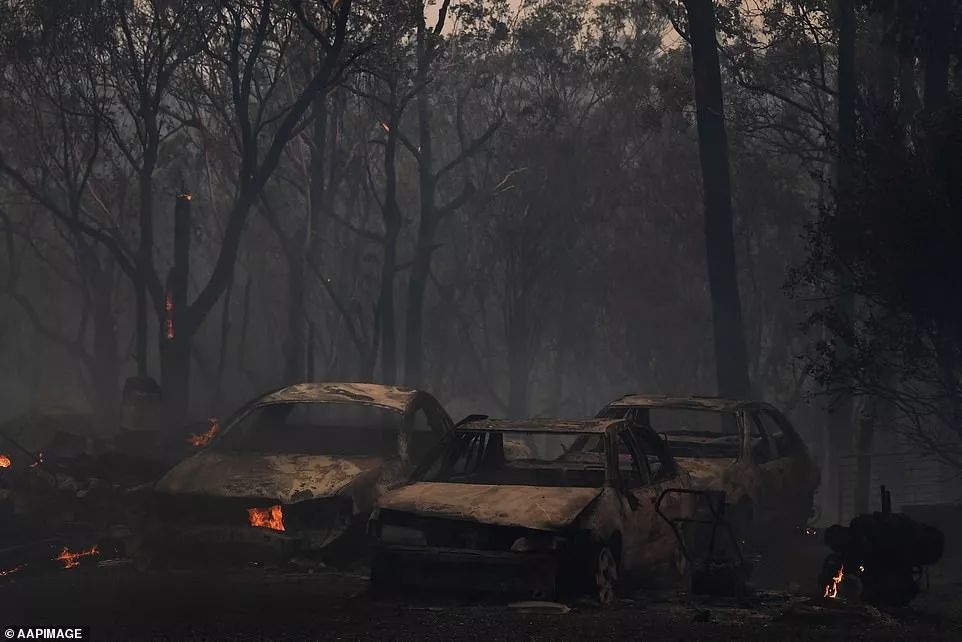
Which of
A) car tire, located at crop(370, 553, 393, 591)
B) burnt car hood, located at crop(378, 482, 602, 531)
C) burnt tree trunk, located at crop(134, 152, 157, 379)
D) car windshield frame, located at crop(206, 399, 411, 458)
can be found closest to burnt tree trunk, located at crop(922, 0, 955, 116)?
car windshield frame, located at crop(206, 399, 411, 458)

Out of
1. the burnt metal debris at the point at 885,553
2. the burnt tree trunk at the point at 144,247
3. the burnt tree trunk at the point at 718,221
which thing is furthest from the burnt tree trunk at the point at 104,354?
the burnt metal debris at the point at 885,553

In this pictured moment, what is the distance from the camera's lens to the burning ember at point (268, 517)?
36.2ft

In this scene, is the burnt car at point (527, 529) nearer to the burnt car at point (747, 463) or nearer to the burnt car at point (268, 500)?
the burnt car at point (268, 500)

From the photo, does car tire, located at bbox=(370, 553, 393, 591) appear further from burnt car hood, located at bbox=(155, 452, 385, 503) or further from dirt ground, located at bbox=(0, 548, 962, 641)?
burnt car hood, located at bbox=(155, 452, 385, 503)

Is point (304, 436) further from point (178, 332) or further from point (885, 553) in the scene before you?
point (178, 332)

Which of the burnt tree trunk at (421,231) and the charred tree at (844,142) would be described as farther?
the burnt tree trunk at (421,231)

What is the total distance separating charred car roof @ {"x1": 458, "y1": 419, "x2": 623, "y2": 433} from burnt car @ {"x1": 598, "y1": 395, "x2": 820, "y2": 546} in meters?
1.81

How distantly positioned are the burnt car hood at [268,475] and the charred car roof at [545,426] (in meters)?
1.34

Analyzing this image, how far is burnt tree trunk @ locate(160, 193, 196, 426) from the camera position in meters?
24.1

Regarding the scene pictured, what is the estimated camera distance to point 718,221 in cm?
2405

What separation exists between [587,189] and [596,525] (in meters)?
36.5

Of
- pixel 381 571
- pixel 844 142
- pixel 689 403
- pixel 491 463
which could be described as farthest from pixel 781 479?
pixel 844 142

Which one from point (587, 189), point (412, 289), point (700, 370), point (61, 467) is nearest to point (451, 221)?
point (587, 189)

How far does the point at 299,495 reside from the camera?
436 inches
